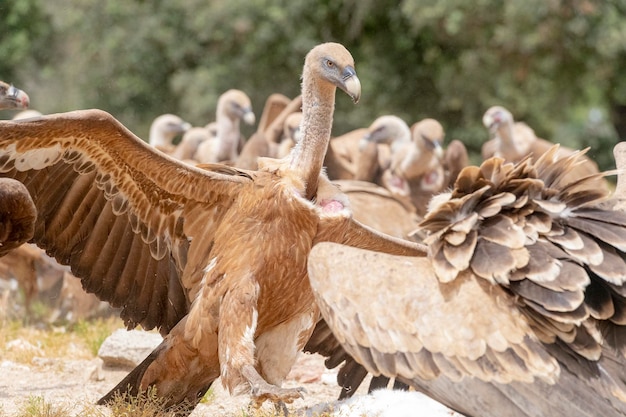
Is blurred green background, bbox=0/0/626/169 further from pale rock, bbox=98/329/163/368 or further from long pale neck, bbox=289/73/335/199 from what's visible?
long pale neck, bbox=289/73/335/199

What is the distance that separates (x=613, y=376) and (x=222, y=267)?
2018 mm

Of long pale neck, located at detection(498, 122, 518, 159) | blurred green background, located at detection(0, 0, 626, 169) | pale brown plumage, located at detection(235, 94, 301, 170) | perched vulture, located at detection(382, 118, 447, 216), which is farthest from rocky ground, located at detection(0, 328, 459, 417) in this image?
blurred green background, located at detection(0, 0, 626, 169)

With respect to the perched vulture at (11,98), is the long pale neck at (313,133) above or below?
below

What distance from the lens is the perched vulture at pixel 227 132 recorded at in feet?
42.4

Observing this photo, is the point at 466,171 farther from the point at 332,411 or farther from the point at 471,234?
the point at 332,411

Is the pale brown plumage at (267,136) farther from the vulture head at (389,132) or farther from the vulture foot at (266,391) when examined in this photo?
the vulture foot at (266,391)

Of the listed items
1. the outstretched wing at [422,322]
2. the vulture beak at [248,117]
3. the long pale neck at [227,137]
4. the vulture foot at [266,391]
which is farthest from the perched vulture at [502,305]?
the long pale neck at [227,137]

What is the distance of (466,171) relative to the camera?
3770 mm

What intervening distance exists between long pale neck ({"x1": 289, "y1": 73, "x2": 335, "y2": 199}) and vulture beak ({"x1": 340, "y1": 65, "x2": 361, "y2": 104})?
16 centimetres

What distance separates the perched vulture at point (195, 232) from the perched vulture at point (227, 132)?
7392 millimetres

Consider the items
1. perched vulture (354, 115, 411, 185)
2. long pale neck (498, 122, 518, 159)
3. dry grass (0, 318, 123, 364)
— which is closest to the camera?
dry grass (0, 318, 123, 364)

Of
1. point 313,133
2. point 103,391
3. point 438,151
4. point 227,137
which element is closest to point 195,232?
point 313,133

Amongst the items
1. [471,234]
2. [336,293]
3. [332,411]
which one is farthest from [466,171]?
[332,411]

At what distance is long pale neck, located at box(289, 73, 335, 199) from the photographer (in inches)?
192
